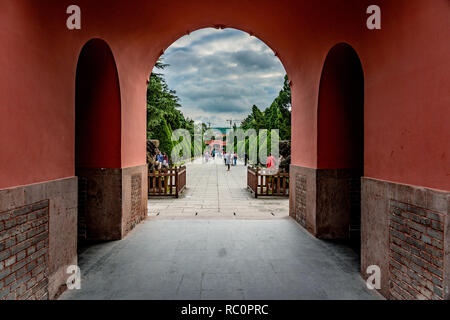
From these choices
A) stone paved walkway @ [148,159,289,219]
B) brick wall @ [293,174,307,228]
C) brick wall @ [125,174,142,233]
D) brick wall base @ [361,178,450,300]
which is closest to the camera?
brick wall base @ [361,178,450,300]

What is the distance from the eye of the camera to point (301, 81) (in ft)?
20.4

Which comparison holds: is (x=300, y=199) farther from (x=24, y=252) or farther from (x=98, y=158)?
(x=24, y=252)

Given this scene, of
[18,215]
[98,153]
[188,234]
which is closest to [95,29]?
[98,153]

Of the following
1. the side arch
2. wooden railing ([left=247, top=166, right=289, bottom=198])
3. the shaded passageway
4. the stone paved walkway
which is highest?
the side arch

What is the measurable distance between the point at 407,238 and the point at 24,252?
3.71m

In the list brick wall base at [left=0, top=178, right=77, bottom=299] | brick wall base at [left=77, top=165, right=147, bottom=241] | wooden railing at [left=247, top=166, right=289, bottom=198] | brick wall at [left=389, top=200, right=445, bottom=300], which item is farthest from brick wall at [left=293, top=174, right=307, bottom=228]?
brick wall base at [left=0, top=178, right=77, bottom=299]

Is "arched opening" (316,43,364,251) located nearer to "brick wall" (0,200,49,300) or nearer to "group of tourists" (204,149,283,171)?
"brick wall" (0,200,49,300)

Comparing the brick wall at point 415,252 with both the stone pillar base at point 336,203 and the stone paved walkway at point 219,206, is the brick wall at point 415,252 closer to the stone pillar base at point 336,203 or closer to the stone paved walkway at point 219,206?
the stone pillar base at point 336,203

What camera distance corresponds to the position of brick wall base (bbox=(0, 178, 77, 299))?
2.29m

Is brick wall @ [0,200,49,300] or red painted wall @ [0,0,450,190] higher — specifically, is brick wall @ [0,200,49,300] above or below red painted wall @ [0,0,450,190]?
below

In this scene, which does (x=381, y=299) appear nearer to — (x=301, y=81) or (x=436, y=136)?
(x=436, y=136)

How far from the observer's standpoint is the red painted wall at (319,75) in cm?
226

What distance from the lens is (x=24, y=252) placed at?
2471 millimetres

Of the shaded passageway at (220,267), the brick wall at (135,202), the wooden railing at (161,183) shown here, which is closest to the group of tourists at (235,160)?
the wooden railing at (161,183)
